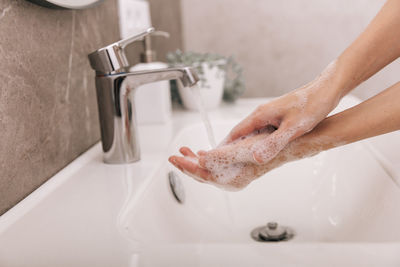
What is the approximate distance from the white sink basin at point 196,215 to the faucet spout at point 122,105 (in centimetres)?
3

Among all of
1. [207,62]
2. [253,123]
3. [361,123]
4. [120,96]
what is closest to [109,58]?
Answer: [120,96]

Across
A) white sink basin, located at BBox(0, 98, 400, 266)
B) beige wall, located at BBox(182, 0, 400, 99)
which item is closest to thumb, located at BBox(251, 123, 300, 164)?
white sink basin, located at BBox(0, 98, 400, 266)

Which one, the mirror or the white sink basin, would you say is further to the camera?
the mirror

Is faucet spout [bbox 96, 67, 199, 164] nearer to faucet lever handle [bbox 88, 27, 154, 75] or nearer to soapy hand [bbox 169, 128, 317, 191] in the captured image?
faucet lever handle [bbox 88, 27, 154, 75]

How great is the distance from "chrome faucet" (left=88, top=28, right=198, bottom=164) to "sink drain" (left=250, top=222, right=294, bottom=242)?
9.2 inches

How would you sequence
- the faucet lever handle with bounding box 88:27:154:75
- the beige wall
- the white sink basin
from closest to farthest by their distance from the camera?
1. the white sink basin
2. the faucet lever handle with bounding box 88:27:154:75
3. the beige wall

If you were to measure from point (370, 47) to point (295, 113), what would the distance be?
0.42 ft

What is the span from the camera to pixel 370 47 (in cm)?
52

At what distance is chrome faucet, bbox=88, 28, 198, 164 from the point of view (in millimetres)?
620

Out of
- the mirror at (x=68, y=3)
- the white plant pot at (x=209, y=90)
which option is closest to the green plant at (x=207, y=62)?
the white plant pot at (x=209, y=90)

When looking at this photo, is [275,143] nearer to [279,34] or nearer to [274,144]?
[274,144]

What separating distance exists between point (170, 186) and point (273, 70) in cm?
94

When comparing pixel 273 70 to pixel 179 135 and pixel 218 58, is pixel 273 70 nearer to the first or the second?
pixel 218 58

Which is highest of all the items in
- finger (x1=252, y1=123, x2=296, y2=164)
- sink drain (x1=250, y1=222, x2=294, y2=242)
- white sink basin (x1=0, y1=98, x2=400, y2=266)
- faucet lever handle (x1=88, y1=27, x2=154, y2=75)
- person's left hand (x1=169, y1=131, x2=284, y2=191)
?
faucet lever handle (x1=88, y1=27, x2=154, y2=75)
